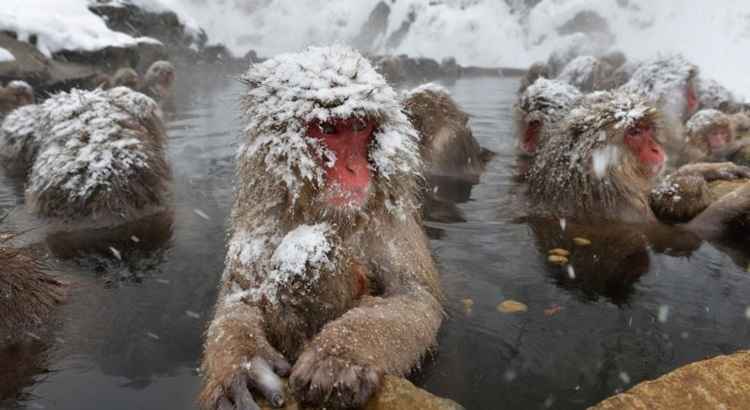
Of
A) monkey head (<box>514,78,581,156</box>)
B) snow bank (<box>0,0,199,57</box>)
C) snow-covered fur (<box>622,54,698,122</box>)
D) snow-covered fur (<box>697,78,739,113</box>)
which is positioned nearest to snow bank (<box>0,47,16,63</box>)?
snow bank (<box>0,0,199,57</box>)

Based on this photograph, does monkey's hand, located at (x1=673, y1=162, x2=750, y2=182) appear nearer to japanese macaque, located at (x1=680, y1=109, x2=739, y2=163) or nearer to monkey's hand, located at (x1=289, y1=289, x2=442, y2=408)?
japanese macaque, located at (x1=680, y1=109, x2=739, y2=163)

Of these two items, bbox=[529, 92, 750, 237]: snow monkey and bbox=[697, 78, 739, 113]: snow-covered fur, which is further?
bbox=[697, 78, 739, 113]: snow-covered fur

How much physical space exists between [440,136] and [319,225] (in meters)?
4.09

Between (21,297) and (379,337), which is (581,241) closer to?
(379,337)

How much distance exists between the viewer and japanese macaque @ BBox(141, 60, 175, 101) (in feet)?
38.2

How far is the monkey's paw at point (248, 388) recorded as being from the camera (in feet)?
5.45

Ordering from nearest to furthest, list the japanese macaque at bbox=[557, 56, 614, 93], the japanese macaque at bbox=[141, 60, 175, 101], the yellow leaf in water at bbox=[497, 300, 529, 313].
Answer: the yellow leaf in water at bbox=[497, 300, 529, 313] < the japanese macaque at bbox=[141, 60, 175, 101] < the japanese macaque at bbox=[557, 56, 614, 93]

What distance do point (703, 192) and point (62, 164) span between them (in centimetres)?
452

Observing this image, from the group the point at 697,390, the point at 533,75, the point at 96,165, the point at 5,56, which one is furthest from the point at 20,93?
the point at 533,75

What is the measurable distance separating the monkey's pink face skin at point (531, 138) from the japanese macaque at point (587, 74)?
A: 6106mm

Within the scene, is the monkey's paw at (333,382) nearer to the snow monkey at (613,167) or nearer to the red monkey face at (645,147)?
the snow monkey at (613,167)

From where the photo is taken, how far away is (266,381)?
172cm

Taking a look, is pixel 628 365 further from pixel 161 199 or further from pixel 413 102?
pixel 413 102

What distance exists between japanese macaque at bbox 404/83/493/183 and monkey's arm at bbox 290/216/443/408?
3.27 m
